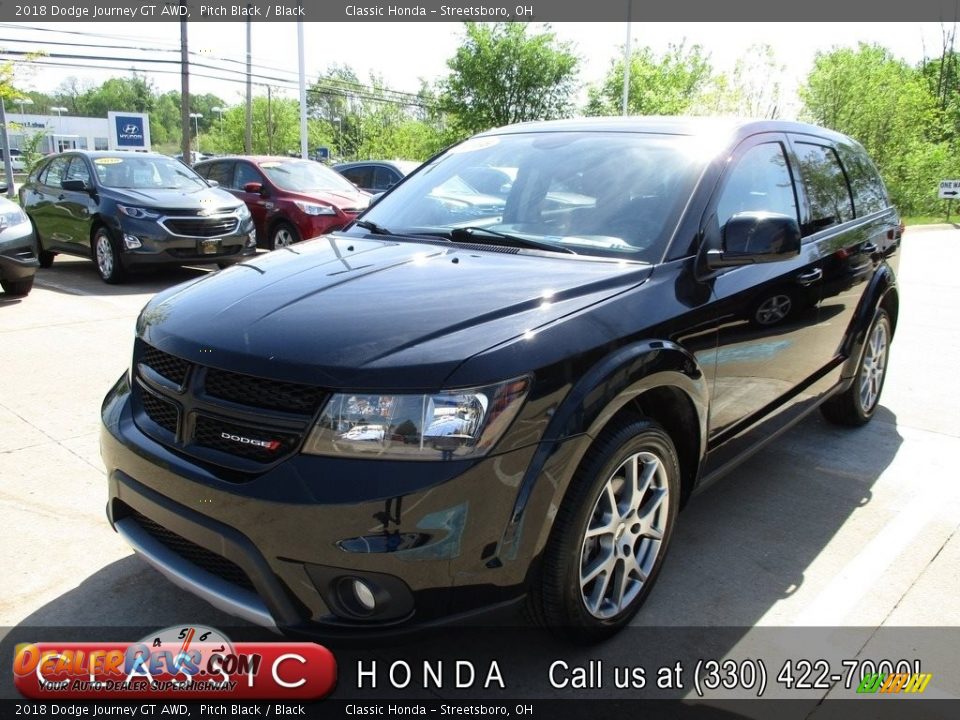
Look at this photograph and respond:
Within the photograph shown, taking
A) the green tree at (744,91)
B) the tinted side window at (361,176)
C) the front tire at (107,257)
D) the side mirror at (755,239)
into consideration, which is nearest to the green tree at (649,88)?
the green tree at (744,91)

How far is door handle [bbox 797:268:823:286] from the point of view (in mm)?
3521

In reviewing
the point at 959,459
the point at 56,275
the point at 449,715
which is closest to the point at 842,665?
the point at 449,715

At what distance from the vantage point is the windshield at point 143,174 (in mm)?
9883

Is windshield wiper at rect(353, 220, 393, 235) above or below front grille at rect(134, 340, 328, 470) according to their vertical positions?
above

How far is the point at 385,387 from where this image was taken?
6.68ft

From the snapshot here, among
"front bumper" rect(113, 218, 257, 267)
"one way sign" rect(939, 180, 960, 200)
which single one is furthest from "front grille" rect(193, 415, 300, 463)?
"one way sign" rect(939, 180, 960, 200)

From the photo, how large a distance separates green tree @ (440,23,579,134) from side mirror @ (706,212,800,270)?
3314cm

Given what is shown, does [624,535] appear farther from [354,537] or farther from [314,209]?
[314,209]

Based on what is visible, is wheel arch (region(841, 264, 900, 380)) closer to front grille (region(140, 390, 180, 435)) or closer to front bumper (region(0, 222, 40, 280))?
front grille (region(140, 390, 180, 435))

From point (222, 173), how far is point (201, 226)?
10.3 feet

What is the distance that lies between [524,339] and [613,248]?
2.91ft

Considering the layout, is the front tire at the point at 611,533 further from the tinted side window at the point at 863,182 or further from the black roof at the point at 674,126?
the tinted side window at the point at 863,182

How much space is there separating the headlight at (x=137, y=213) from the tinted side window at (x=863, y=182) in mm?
7601

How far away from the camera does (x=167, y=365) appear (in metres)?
2.43
